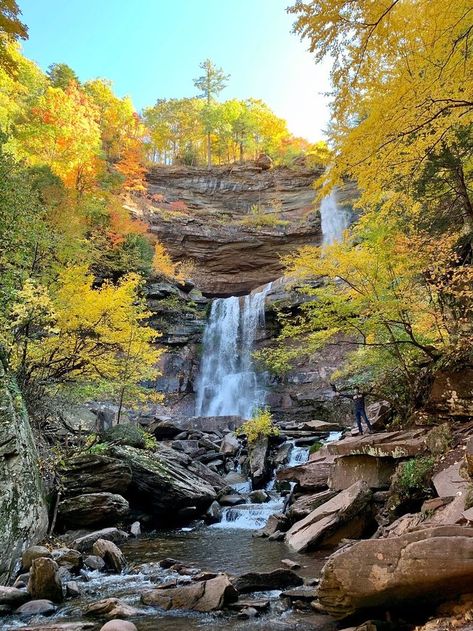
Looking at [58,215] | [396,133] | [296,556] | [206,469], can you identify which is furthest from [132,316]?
[396,133]

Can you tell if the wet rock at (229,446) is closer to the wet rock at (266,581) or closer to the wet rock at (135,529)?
the wet rock at (135,529)

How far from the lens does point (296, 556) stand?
301 inches

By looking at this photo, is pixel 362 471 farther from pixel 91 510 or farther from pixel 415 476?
pixel 91 510

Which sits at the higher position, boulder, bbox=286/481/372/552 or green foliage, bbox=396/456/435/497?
green foliage, bbox=396/456/435/497

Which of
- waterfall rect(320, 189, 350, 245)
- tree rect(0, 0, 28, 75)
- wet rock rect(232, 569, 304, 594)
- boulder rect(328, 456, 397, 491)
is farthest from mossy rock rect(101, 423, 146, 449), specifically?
waterfall rect(320, 189, 350, 245)

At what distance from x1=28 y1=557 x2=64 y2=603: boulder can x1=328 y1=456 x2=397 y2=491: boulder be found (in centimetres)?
597

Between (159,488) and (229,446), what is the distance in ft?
19.7

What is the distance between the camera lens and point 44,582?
19.8ft

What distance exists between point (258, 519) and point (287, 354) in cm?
433

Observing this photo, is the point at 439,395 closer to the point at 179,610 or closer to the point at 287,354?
the point at 287,354

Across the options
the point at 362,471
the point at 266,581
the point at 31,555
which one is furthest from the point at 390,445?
the point at 31,555

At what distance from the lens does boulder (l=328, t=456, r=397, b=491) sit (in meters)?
8.95

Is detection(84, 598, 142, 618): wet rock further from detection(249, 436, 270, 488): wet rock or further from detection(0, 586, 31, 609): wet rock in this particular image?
detection(249, 436, 270, 488): wet rock

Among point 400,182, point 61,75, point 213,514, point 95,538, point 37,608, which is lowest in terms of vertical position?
point 213,514
